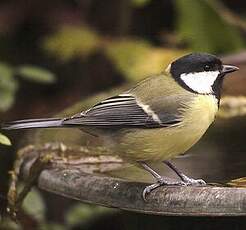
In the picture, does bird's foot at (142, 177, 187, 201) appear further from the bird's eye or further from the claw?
the bird's eye

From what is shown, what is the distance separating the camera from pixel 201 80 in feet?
8.75

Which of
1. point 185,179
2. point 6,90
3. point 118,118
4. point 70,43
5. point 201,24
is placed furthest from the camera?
point 70,43

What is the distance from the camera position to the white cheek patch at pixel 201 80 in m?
2.66

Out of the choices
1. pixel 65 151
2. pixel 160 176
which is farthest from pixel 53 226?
pixel 160 176

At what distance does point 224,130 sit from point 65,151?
0.66 metres

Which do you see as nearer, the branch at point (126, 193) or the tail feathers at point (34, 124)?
the branch at point (126, 193)

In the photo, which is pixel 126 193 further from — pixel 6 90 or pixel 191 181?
pixel 6 90

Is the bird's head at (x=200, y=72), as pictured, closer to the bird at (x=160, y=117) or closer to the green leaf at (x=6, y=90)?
the bird at (x=160, y=117)

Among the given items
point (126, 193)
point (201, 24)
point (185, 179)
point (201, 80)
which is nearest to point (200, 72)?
point (201, 80)

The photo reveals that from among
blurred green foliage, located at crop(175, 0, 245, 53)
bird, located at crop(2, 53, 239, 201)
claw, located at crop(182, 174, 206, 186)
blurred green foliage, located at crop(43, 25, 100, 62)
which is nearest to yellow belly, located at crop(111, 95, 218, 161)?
bird, located at crop(2, 53, 239, 201)

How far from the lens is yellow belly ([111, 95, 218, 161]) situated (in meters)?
2.52

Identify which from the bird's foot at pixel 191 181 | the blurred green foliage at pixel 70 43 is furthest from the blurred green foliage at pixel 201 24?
the bird's foot at pixel 191 181

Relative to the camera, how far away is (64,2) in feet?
15.4

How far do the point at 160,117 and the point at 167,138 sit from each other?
0.07m
